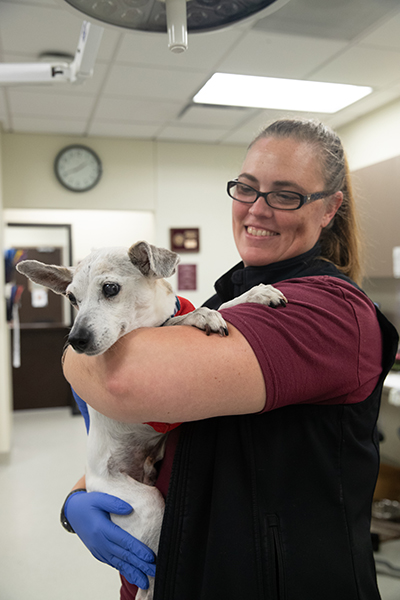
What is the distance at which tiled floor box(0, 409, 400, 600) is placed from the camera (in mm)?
2611

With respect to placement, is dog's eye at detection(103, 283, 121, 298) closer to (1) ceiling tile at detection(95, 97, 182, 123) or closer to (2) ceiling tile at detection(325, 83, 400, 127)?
(1) ceiling tile at detection(95, 97, 182, 123)

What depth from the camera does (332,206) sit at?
115 cm

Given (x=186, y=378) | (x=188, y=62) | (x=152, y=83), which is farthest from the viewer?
(x=152, y=83)

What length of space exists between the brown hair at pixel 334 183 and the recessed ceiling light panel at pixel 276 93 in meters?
2.71

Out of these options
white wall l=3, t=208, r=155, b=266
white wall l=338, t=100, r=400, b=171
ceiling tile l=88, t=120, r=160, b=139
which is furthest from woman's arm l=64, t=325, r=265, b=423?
white wall l=3, t=208, r=155, b=266

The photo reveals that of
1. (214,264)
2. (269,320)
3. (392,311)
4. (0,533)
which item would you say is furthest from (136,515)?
→ (214,264)

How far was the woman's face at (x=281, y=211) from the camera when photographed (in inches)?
41.3

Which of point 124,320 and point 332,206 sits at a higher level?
point 332,206

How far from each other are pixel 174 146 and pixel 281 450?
481cm

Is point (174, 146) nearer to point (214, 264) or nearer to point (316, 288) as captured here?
point (214, 264)

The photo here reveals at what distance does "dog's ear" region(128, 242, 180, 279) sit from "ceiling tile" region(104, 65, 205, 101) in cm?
278

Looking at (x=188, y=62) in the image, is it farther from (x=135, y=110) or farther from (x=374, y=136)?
(x=374, y=136)

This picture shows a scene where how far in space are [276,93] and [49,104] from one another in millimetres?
1875

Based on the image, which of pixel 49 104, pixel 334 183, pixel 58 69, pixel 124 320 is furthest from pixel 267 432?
pixel 49 104
